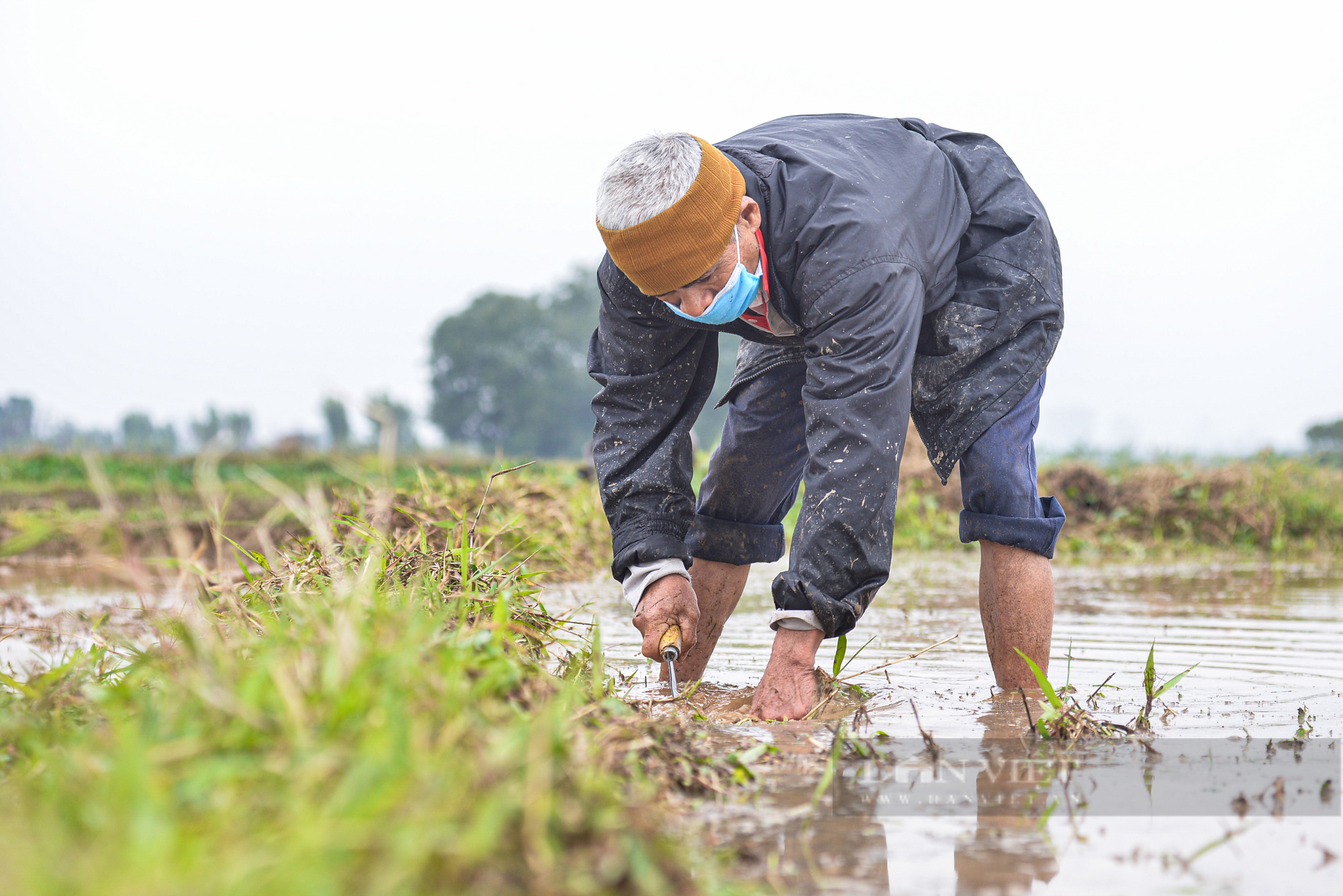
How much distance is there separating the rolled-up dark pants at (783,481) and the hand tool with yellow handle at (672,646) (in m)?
0.58

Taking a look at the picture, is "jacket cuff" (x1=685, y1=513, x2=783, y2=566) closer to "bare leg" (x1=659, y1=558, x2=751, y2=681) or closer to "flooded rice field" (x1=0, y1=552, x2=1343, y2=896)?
"bare leg" (x1=659, y1=558, x2=751, y2=681)

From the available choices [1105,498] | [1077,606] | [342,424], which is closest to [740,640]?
[1077,606]

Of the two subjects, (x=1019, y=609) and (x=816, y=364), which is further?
(x=1019, y=609)

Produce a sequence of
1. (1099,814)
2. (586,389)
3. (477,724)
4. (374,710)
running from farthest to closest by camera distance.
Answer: (586,389) < (1099,814) < (477,724) < (374,710)

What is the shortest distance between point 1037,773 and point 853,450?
81 cm

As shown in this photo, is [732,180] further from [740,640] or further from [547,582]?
[547,582]

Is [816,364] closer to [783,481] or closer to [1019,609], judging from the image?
[783,481]

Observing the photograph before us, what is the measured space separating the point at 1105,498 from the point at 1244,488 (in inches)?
45.8

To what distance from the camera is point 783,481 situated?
131 inches

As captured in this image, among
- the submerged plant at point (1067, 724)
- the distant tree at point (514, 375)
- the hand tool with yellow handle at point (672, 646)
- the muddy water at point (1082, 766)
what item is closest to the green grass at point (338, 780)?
the muddy water at point (1082, 766)

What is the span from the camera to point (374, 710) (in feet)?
4.28

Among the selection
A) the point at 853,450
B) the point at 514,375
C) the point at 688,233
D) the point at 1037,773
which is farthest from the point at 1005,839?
the point at 514,375

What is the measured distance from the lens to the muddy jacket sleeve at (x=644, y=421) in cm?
295

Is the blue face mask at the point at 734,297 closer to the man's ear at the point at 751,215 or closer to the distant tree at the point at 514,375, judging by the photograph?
the man's ear at the point at 751,215
